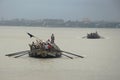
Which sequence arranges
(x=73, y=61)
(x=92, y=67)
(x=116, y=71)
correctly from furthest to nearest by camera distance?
1. (x=73, y=61)
2. (x=92, y=67)
3. (x=116, y=71)

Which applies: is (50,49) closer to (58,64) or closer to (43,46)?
(43,46)

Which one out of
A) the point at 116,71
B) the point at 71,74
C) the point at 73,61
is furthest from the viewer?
the point at 73,61

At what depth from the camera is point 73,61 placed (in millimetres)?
24656

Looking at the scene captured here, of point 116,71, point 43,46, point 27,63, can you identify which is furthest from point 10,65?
point 116,71

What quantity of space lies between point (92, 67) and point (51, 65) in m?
2.45

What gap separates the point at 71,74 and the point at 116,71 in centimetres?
267

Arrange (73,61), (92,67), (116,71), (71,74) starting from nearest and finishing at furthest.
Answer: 1. (71,74)
2. (116,71)
3. (92,67)
4. (73,61)

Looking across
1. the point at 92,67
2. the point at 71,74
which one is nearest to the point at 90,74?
the point at 71,74

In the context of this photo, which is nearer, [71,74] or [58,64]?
[71,74]

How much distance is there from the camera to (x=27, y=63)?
23.6m

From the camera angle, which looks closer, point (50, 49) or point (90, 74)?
point (90, 74)

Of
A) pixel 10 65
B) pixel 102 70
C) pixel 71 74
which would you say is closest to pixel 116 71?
pixel 102 70

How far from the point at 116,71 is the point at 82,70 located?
1716 mm

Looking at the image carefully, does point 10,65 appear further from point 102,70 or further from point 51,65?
point 102,70
